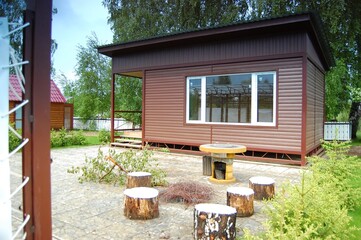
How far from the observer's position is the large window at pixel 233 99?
26.0 feet

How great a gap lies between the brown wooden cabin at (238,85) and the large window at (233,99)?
27mm

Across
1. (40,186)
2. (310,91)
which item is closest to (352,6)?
(310,91)

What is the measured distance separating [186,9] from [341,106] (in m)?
9.40

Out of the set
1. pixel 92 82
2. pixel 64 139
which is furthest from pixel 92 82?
pixel 64 139

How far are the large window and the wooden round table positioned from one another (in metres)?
2.78

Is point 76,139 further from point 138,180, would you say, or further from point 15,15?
point 15,15

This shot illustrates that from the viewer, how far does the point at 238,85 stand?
27.4 feet

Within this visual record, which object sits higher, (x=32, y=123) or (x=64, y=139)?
(x=32, y=123)

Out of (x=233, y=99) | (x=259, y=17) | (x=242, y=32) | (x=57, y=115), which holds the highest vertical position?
(x=259, y=17)

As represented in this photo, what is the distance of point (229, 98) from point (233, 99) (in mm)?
147

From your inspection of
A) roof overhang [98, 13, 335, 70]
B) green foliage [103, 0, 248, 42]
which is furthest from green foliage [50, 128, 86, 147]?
green foliage [103, 0, 248, 42]

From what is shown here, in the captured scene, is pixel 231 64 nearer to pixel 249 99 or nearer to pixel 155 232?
pixel 249 99

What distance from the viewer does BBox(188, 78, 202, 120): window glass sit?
912 cm

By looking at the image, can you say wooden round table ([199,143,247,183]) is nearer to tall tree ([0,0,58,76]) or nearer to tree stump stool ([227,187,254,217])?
tree stump stool ([227,187,254,217])
